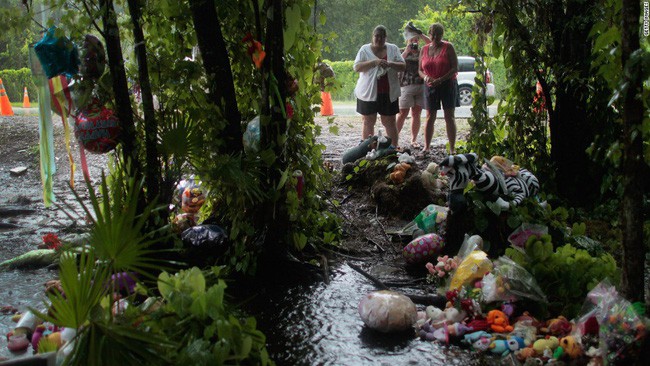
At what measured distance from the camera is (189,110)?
4.67 meters

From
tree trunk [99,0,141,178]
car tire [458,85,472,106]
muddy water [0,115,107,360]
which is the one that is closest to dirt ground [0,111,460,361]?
muddy water [0,115,107,360]

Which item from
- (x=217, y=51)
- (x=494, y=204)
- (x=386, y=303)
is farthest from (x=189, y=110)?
(x=494, y=204)

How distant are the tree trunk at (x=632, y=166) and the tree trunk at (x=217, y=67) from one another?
2.86 metres

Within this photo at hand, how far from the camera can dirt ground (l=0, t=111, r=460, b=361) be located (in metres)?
4.61

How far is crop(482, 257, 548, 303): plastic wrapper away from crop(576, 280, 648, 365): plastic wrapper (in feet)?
2.01

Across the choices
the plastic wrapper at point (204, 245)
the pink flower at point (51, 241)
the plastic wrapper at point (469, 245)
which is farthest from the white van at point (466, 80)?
the pink flower at point (51, 241)

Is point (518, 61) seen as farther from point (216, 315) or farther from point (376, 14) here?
point (376, 14)

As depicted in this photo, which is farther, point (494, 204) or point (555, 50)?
point (555, 50)

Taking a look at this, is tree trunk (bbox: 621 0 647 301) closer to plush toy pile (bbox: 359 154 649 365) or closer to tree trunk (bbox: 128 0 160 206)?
plush toy pile (bbox: 359 154 649 365)

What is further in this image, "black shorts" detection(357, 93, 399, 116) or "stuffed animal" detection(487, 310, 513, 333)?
"black shorts" detection(357, 93, 399, 116)

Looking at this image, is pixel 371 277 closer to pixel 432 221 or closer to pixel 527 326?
pixel 432 221

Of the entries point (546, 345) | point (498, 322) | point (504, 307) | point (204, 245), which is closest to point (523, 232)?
point (504, 307)

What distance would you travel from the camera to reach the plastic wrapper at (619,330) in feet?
9.80

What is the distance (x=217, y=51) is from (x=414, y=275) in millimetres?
2287
